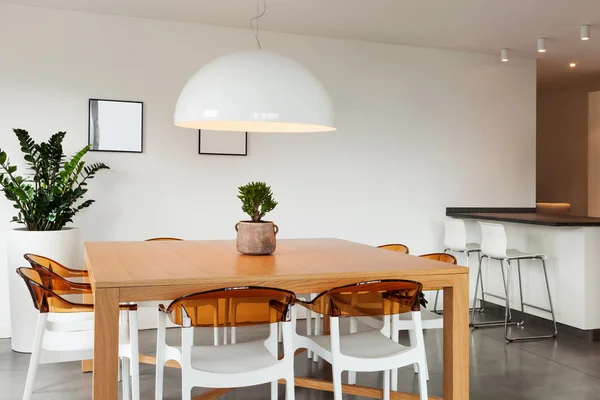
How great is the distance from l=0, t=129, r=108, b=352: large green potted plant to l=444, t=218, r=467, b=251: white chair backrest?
10.9ft

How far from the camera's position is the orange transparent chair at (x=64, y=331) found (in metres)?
2.82

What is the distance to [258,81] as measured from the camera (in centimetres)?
268

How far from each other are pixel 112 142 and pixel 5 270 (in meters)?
1.33

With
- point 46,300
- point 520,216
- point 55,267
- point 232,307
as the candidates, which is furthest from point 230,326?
point 520,216

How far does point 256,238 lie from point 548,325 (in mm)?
3337

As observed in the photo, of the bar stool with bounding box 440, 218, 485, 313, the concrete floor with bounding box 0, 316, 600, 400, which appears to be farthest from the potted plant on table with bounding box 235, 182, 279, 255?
the bar stool with bounding box 440, 218, 485, 313

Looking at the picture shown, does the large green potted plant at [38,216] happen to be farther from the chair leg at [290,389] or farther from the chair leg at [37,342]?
the chair leg at [290,389]

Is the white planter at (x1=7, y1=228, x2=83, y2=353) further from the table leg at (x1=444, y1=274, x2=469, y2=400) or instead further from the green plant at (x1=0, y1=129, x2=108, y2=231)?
the table leg at (x1=444, y1=274, x2=469, y2=400)

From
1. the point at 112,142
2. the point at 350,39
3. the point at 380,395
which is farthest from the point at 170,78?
the point at 380,395

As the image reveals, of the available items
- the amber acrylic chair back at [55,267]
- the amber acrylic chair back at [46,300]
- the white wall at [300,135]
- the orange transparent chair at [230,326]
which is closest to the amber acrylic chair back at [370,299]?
the orange transparent chair at [230,326]

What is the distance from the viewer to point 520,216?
569 centimetres

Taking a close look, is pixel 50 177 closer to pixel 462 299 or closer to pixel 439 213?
pixel 462 299

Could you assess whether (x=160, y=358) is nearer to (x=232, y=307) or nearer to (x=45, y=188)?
(x=232, y=307)

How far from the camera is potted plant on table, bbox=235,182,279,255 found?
10.7 ft
